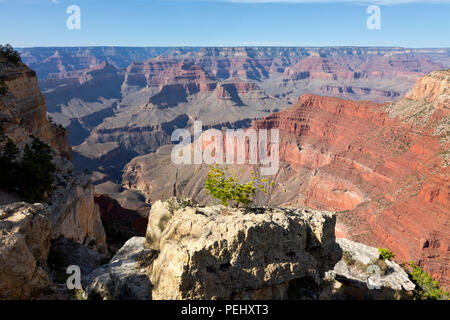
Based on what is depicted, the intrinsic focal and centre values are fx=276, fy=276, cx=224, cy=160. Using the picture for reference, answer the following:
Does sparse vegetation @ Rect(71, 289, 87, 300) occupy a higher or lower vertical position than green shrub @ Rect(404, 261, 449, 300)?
higher

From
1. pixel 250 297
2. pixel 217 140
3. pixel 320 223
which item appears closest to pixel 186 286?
pixel 250 297

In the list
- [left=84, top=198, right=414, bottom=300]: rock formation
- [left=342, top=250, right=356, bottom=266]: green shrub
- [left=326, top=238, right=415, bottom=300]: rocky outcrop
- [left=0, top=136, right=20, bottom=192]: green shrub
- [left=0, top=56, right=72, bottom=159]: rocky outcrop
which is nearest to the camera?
[left=84, top=198, right=414, bottom=300]: rock formation

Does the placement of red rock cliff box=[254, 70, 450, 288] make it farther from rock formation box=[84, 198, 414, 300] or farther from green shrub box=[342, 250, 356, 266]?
rock formation box=[84, 198, 414, 300]

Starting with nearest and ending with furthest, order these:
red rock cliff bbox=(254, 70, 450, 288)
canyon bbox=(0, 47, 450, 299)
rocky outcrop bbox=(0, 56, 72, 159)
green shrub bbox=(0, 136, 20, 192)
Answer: canyon bbox=(0, 47, 450, 299)
green shrub bbox=(0, 136, 20, 192)
rocky outcrop bbox=(0, 56, 72, 159)
red rock cliff bbox=(254, 70, 450, 288)

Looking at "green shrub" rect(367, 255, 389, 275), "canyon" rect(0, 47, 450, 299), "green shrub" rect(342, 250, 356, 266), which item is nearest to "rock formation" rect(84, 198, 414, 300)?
"canyon" rect(0, 47, 450, 299)

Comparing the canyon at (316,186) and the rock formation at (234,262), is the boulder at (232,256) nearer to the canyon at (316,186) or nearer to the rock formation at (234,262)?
the rock formation at (234,262)

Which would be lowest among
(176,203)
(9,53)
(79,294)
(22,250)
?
(79,294)

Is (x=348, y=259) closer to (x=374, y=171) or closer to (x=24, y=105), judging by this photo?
(x=24, y=105)

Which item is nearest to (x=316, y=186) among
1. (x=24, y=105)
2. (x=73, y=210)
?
(x=73, y=210)

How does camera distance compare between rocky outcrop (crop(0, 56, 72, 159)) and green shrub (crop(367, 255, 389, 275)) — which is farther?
rocky outcrop (crop(0, 56, 72, 159))
